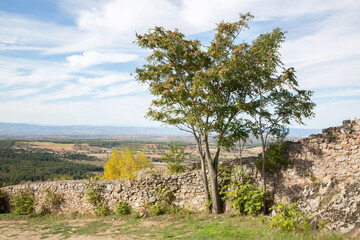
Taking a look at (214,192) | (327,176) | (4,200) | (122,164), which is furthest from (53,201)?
(122,164)

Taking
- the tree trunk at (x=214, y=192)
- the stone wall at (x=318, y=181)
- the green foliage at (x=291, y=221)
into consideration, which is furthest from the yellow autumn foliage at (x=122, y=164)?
the green foliage at (x=291, y=221)

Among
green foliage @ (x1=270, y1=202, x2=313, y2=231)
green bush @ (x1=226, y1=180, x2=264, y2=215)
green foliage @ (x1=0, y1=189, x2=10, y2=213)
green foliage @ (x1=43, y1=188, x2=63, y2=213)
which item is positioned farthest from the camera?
green foliage @ (x1=0, y1=189, x2=10, y2=213)

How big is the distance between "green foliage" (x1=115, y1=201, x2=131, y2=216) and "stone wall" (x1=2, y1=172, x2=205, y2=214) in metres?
0.25

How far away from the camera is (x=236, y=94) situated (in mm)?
11922

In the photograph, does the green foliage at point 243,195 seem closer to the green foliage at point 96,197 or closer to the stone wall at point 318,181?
the stone wall at point 318,181

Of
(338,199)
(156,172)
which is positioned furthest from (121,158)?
(338,199)

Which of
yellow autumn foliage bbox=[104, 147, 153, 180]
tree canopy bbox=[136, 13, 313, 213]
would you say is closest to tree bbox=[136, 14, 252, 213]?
tree canopy bbox=[136, 13, 313, 213]

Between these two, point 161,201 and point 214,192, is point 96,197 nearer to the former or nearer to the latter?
Result: point 161,201

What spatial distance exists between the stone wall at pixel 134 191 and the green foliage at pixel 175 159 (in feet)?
1.98

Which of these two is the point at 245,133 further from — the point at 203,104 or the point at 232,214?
the point at 232,214

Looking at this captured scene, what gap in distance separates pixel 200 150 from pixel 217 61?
173 inches

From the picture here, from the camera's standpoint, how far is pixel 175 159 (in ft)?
45.6

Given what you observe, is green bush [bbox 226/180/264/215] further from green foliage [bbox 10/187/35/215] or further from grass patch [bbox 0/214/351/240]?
green foliage [bbox 10/187/35/215]

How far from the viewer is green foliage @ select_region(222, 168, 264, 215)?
34.1 feet
